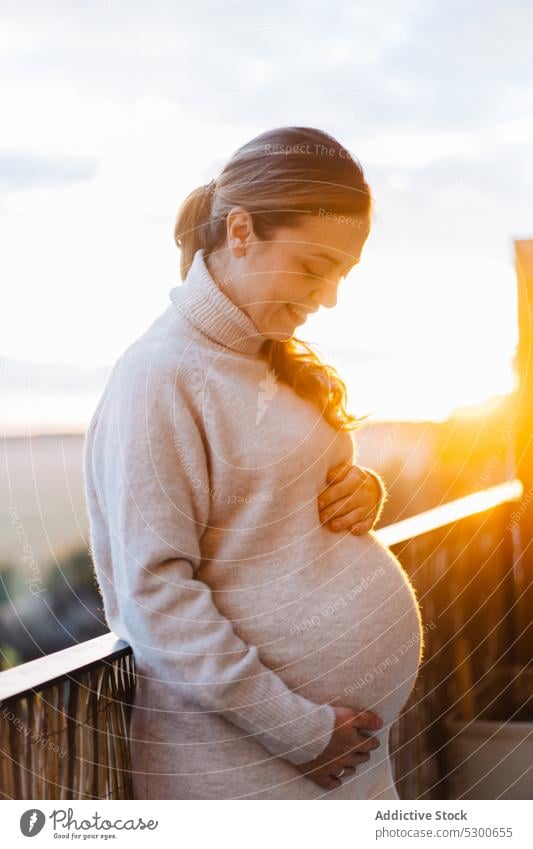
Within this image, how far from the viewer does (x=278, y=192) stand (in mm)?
881

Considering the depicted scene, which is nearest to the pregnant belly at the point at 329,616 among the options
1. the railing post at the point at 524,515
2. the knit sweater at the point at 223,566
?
the knit sweater at the point at 223,566

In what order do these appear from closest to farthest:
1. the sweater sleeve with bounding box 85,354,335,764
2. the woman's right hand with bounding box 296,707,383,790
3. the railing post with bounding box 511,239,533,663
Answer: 1. the sweater sleeve with bounding box 85,354,335,764
2. the woman's right hand with bounding box 296,707,383,790
3. the railing post with bounding box 511,239,533,663

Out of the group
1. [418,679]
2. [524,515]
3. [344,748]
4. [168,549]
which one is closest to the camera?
[168,549]

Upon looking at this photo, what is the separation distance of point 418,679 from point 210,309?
0.93m

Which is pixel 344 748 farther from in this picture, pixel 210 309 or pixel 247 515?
pixel 210 309

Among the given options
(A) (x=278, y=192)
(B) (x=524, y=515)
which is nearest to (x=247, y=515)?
(A) (x=278, y=192)

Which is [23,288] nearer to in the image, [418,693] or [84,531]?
[84,531]

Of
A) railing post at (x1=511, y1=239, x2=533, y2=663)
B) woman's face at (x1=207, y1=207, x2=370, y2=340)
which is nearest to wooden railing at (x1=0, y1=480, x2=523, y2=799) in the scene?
railing post at (x1=511, y1=239, x2=533, y2=663)

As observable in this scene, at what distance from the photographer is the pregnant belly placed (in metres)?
0.87

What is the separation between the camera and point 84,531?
100 centimetres

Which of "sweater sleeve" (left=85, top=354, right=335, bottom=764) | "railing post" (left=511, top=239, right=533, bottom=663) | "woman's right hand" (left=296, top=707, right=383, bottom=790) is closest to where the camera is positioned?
"sweater sleeve" (left=85, top=354, right=335, bottom=764)

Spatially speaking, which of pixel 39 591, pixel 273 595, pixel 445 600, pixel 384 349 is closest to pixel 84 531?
pixel 39 591
